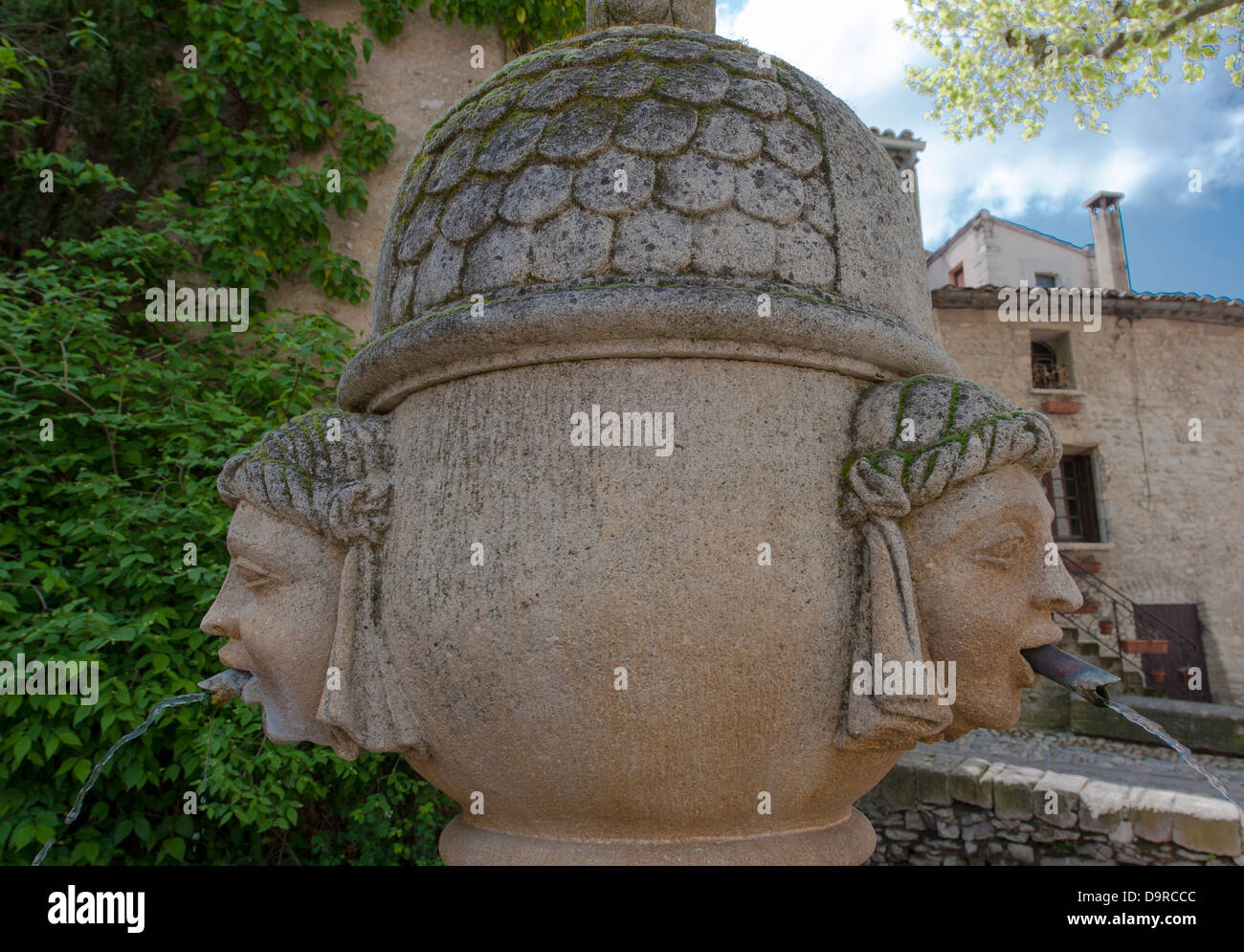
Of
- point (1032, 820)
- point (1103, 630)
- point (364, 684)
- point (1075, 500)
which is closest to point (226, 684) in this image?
point (364, 684)

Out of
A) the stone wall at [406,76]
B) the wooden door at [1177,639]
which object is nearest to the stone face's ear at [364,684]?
the stone wall at [406,76]

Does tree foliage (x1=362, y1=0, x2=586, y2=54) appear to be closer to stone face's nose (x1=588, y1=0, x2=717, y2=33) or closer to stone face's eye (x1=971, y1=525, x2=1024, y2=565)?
stone face's nose (x1=588, y1=0, x2=717, y2=33)

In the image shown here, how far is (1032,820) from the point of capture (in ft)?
16.0

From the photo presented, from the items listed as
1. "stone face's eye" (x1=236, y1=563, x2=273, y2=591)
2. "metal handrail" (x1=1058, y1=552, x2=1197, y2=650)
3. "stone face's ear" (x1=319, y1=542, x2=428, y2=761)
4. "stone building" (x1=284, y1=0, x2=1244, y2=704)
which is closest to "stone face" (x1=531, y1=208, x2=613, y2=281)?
"stone face's ear" (x1=319, y1=542, x2=428, y2=761)

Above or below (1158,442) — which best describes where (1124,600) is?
below

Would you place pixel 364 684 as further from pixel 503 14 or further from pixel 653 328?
pixel 503 14

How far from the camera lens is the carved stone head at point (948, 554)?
61.6 inches

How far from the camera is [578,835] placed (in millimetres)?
1651

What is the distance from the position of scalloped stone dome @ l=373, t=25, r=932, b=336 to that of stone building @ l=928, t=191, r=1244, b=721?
32.7 feet

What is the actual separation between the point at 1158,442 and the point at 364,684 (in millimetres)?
12941

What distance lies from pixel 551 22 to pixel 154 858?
5.17m

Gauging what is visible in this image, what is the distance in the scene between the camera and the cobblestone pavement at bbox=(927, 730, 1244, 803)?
5.94 meters
